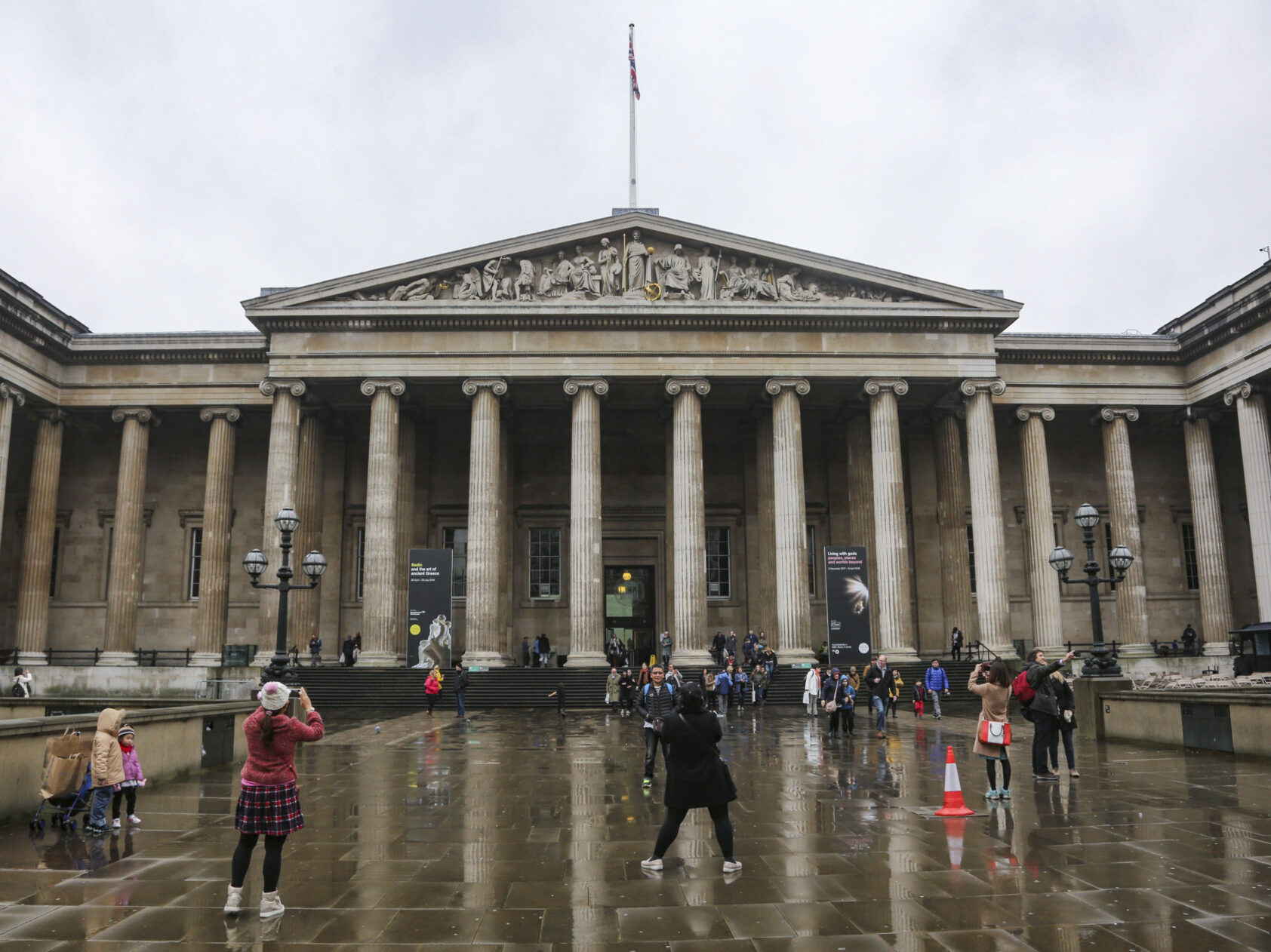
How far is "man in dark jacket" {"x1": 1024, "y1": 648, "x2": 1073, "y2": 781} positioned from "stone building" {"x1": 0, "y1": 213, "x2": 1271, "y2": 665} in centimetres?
1906

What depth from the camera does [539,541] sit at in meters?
40.6

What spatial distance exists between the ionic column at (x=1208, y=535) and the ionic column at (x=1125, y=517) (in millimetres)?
2092

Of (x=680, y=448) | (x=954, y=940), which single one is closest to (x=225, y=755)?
(x=954, y=940)

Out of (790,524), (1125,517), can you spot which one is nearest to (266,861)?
(790,524)

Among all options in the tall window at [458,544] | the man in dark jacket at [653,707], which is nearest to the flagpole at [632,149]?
the tall window at [458,544]

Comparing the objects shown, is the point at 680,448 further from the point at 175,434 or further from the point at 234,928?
the point at 234,928

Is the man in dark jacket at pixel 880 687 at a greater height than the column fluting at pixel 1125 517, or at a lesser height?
lesser

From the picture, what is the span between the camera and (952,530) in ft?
120

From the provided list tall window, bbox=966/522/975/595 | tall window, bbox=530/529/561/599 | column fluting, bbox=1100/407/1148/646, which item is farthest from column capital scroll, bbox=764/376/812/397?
column fluting, bbox=1100/407/1148/646

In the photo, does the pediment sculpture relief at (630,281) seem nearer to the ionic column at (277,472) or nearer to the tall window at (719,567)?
the ionic column at (277,472)

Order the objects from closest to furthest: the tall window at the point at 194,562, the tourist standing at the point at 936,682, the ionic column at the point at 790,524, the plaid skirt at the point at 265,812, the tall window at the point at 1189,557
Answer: the plaid skirt at the point at 265,812 → the tourist standing at the point at 936,682 → the ionic column at the point at 790,524 → the tall window at the point at 194,562 → the tall window at the point at 1189,557

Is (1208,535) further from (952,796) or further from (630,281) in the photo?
(952,796)

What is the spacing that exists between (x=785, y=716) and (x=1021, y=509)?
19617 mm

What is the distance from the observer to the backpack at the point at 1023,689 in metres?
13.1
